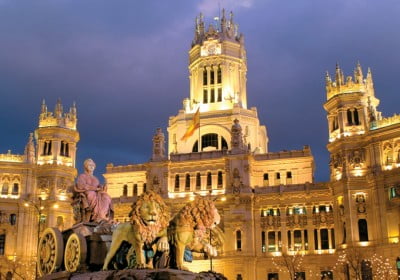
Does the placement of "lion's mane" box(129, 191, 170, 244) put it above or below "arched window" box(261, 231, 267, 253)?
below

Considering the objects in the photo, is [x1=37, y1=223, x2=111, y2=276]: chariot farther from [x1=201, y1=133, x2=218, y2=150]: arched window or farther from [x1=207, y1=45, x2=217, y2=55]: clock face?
[x1=207, y1=45, x2=217, y2=55]: clock face

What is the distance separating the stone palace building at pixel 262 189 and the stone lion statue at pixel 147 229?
49153 mm

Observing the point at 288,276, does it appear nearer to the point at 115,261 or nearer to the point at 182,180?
the point at 182,180

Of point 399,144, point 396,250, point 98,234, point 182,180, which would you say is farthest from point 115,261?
point 182,180

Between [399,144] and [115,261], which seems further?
[399,144]

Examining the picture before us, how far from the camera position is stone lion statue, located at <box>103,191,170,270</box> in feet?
44.5

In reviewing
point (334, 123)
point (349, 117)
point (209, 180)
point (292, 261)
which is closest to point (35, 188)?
point (209, 180)

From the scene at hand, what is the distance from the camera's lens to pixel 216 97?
86.6m

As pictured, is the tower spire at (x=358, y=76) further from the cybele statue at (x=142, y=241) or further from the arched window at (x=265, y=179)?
the cybele statue at (x=142, y=241)

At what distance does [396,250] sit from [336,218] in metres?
8.44

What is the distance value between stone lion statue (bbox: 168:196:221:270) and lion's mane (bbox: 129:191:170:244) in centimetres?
34

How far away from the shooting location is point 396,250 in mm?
57844

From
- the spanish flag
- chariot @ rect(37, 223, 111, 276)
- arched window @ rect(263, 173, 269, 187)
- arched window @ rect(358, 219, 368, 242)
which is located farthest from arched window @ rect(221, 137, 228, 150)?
chariot @ rect(37, 223, 111, 276)

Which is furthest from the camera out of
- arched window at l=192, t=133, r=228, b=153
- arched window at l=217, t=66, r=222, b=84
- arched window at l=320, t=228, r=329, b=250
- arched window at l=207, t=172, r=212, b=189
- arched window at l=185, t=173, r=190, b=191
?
arched window at l=217, t=66, r=222, b=84
